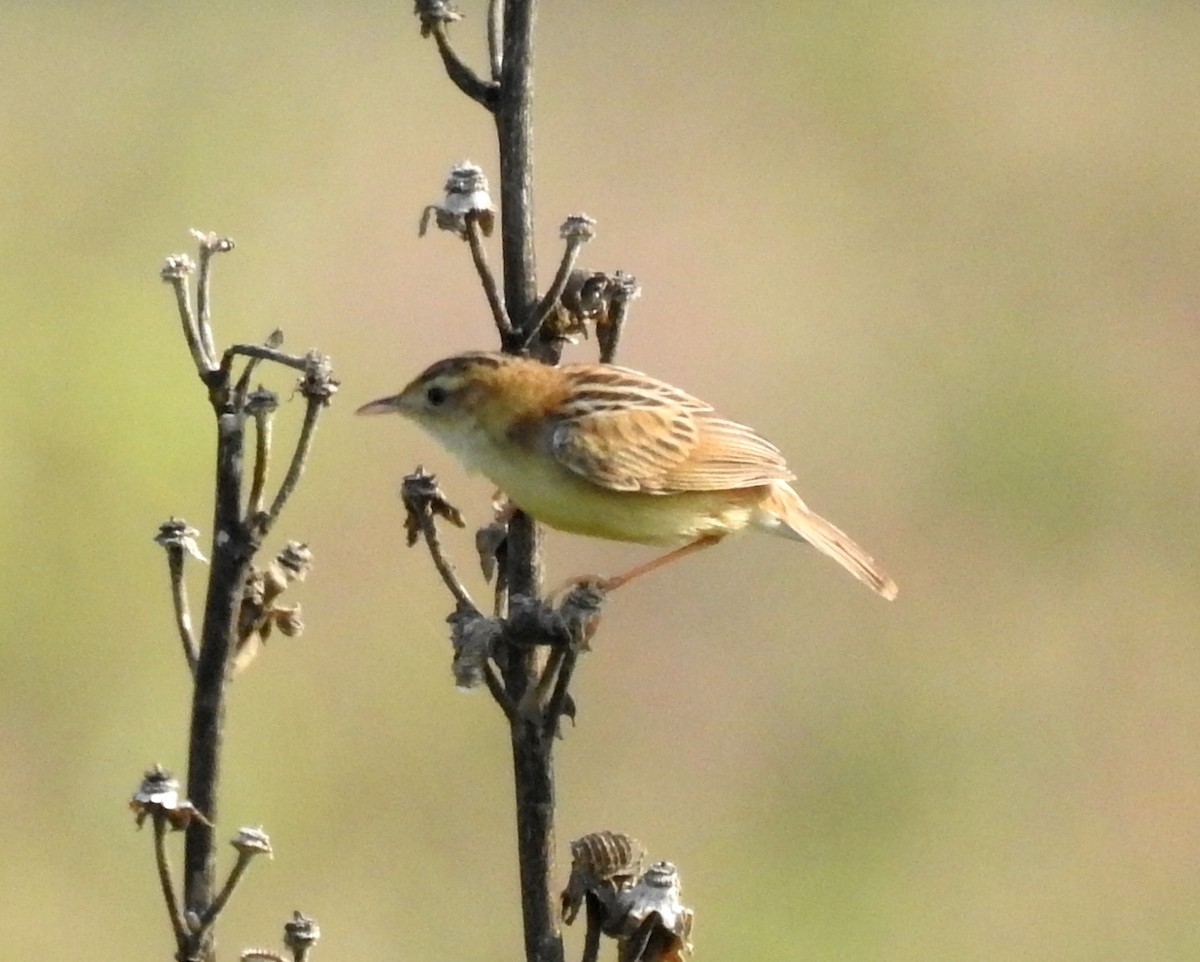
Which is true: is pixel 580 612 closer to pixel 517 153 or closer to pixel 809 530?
pixel 517 153

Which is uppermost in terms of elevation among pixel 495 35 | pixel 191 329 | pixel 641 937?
pixel 495 35

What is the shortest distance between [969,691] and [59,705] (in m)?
4.02

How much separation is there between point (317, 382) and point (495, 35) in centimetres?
72

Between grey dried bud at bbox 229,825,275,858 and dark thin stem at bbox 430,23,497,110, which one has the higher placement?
dark thin stem at bbox 430,23,497,110

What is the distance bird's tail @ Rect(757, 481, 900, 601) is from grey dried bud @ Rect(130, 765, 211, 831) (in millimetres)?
2162

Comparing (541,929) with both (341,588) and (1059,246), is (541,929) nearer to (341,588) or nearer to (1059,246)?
(341,588)

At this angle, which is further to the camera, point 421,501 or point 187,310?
point 421,501

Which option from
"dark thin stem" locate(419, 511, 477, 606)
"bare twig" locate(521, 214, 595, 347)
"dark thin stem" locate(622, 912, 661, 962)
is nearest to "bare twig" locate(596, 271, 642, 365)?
"bare twig" locate(521, 214, 595, 347)

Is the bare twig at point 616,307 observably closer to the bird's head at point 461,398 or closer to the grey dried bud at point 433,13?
the bird's head at point 461,398

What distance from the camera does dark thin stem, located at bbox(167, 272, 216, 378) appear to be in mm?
2428

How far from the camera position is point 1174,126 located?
14.0m

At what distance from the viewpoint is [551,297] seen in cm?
273

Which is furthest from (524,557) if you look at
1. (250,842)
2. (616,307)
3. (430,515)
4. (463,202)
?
(250,842)

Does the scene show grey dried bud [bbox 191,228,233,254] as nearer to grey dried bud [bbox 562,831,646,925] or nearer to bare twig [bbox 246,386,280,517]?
bare twig [bbox 246,386,280,517]
